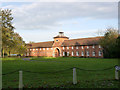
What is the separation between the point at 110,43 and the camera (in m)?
46.8

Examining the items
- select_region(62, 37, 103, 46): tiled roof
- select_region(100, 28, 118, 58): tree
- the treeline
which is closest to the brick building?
select_region(62, 37, 103, 46): tiled roof

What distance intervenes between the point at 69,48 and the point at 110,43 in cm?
2510

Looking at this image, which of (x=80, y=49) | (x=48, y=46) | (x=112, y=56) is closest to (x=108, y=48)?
(x=112, y=56)

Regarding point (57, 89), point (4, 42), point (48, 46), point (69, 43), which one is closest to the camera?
point (57, 89)

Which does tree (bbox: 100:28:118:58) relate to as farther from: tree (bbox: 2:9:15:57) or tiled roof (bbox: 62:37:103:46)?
tree (bbox: 2:9:15:57)

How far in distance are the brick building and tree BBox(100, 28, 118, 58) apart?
9128 mm

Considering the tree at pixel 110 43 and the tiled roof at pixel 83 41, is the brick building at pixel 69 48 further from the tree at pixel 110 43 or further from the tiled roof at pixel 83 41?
the tree at pixel 110 43

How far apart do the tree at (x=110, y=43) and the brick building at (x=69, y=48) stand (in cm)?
913

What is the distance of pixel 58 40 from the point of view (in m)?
73.0

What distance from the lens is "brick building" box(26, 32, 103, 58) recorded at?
200ft

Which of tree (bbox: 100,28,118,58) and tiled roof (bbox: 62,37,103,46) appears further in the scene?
tiled roof (bbox: 62,37,103,46)

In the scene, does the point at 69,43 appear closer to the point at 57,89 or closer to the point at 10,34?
the point at 10,34

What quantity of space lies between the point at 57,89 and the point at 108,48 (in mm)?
42106

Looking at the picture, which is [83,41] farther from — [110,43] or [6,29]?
[6,29]
